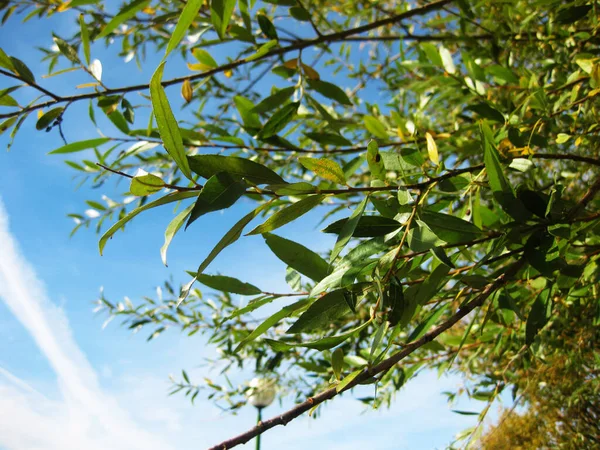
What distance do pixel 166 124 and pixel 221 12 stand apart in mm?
399

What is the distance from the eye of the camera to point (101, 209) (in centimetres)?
152

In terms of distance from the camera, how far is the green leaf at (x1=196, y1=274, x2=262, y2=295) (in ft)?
1.91

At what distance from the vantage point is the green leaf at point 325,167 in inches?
17.9

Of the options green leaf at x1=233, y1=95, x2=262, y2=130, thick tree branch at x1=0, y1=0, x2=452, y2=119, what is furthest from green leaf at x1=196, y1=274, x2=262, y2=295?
thick tree branch at x1=0, y1=0, x2=452, y2=119

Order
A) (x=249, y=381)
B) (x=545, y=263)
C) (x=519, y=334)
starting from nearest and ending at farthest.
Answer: (x=545, y=263) → (x=519, y=334) → (x=249, y=381)

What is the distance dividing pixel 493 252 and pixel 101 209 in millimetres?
1299

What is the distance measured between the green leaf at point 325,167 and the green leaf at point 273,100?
39 cm

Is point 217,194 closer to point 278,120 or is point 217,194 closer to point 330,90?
point 278,120

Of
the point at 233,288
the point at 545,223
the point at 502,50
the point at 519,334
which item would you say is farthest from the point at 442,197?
the point at 502,50

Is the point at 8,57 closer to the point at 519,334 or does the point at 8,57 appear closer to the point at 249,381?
the point at 519,334

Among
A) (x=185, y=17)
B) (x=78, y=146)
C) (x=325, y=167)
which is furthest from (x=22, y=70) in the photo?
(x=325, y=167)

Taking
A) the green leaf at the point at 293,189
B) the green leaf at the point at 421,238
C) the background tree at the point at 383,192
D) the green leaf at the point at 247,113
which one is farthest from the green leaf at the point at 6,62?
the green leaf at the point at 421,238

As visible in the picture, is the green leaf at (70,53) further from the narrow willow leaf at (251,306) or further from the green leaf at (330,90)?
the narrow willow leaf at (251,306)

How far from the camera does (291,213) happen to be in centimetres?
47
